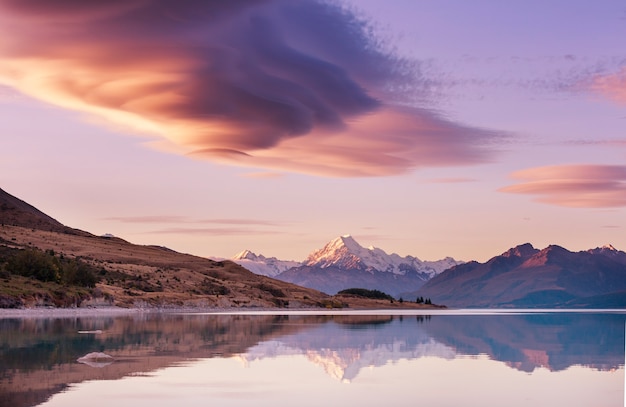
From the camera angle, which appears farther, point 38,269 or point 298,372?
point 38,269

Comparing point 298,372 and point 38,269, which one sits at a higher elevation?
point 38,269

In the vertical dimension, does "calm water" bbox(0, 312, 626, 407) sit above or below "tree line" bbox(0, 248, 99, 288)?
below

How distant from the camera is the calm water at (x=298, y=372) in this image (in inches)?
1436

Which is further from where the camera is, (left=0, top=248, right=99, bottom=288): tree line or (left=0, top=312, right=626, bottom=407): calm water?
(left=0, top=248, right=99, bottom=288): tree line

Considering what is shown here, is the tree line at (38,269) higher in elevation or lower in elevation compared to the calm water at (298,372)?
higher

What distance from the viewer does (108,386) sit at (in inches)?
1537

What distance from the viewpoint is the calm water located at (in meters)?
36.5

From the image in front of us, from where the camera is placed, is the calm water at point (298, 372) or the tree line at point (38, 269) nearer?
the calm water at point (298, 372)

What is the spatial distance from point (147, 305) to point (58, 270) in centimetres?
2655

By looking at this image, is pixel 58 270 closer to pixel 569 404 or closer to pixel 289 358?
pixel 289 358

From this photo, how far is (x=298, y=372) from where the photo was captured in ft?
155

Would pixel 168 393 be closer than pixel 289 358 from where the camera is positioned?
Yes

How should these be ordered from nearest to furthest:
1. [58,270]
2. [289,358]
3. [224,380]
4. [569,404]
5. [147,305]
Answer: [569,404]
[224,380]
[289,358]
[58,270]
[147,305]

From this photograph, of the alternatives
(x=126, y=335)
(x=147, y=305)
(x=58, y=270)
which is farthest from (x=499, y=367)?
(x=147, y=305)
